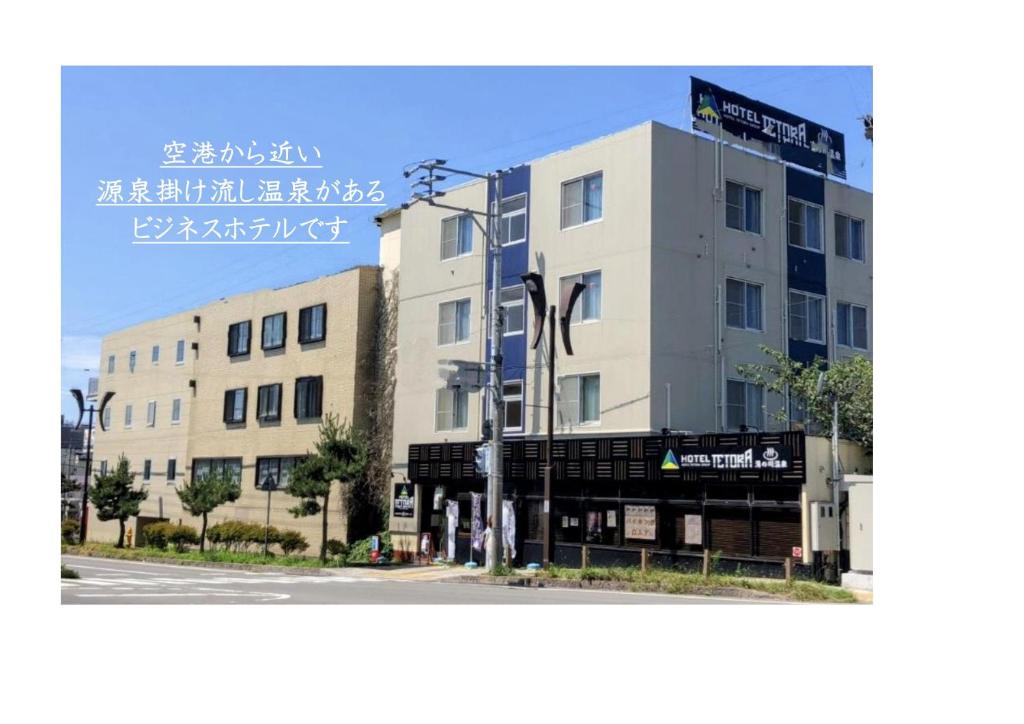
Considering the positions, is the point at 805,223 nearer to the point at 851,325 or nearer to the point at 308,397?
the point at 851,325

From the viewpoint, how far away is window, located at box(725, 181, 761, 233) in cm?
3147

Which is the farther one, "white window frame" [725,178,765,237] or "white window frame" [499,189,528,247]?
"white window frame" [499,189,528,247]

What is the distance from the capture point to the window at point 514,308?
33.2 metres

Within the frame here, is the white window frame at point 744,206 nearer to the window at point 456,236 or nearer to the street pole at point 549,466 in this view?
the street pole at point 549,466

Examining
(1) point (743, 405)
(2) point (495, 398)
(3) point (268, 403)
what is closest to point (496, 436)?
(2) point (495, 398)

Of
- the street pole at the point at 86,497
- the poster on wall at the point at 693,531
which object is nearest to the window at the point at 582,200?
the poster on wall at the point at 693,531

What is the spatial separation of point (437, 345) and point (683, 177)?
10.1m

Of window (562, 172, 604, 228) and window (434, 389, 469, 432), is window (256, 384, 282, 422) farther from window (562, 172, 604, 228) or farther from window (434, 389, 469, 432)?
window (562, 172, 604, 228)

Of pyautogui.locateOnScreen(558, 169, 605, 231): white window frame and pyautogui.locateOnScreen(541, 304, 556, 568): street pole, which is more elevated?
pyautogui.locateOnScreen(558, 169, 605, 231): white window frame

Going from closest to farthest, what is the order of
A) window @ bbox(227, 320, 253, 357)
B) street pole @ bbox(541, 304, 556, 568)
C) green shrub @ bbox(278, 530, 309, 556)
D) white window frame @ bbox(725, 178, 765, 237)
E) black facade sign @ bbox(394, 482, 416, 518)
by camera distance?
street pole @ bbox(541, 304, 556, 568) < white window frame @ bbox(725, 178, 765, 237) < black facade sign @ bbox(394, 482, 416, 518) < green shrub @ bbox(278, 530, 309, 556) < window @ bbox(227, 320, 253, 357)

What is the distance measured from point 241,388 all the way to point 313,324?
5131mm

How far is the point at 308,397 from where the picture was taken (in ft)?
137

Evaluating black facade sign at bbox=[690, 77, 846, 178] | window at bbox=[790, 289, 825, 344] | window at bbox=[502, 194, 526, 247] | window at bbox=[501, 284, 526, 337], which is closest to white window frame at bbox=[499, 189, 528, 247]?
window at bbox=[502, 194, 526, 247]

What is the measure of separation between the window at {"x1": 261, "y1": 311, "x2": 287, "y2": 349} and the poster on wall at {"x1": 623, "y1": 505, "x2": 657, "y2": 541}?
61.5 ft
